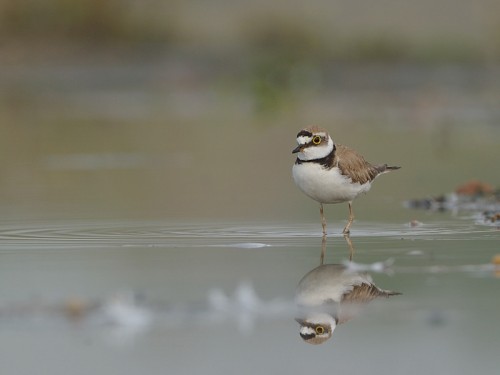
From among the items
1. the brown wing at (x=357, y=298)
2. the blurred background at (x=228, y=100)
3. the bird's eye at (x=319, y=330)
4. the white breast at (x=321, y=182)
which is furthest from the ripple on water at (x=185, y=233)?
the bird's eye at (x=319, y=330)

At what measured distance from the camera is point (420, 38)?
1296 inches

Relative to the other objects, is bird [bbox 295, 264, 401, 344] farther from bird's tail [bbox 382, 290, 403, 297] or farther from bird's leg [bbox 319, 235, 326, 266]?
bird's leg [bbox 319, 235, 326, 266]

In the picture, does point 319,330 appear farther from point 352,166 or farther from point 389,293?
point 352,166

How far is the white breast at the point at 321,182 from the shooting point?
937 cm

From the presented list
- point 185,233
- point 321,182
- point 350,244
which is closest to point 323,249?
point 350,244

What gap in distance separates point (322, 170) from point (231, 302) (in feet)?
9.83

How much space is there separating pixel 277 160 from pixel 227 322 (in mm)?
9627

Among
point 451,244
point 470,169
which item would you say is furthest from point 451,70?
point 451,244

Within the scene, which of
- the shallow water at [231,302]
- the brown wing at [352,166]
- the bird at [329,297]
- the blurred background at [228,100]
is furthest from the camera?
the blurred background at [228,100]

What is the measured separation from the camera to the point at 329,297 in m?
6.65

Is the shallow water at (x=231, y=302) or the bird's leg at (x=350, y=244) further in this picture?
the bird's leg at (x=350, y=244)

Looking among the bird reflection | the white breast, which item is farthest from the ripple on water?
the bird reflection

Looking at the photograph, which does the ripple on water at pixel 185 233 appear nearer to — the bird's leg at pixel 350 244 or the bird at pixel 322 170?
the bird's leg at pixel 350 244

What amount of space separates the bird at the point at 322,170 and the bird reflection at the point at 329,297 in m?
1.72
